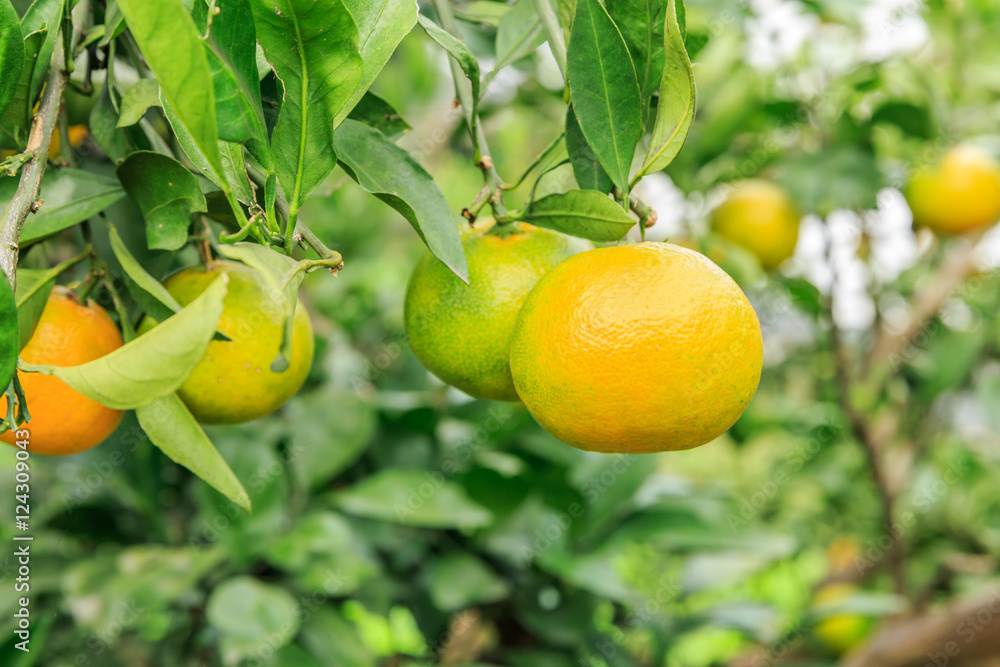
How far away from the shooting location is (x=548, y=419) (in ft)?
1.65

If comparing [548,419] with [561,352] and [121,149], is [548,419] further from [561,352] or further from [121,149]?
[121,149]

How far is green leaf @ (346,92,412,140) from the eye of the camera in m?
0.62

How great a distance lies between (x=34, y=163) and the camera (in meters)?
0.44

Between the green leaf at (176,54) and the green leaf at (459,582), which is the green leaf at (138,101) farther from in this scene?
the green leaf at (459,582)

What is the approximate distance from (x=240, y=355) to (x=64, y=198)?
17 centimetres

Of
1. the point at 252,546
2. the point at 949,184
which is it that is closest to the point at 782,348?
the point at 949,184

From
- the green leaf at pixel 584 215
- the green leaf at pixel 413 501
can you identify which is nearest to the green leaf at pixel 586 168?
the green leaf at pixel 584 215

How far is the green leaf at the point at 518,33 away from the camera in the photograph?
2.15 feet

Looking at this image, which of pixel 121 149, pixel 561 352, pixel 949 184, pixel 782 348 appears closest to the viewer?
pixel 561 352

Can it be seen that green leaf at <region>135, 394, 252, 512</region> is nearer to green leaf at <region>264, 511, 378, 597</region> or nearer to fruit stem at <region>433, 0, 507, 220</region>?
fruit stem at <region>433, 0, 507, 220</region>

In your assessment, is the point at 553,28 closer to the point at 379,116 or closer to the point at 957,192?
the point at 379,116

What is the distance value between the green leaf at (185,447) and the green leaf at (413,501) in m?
0.64

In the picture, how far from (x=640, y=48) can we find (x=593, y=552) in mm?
1031

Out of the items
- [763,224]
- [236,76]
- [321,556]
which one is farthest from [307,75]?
[763,224]
